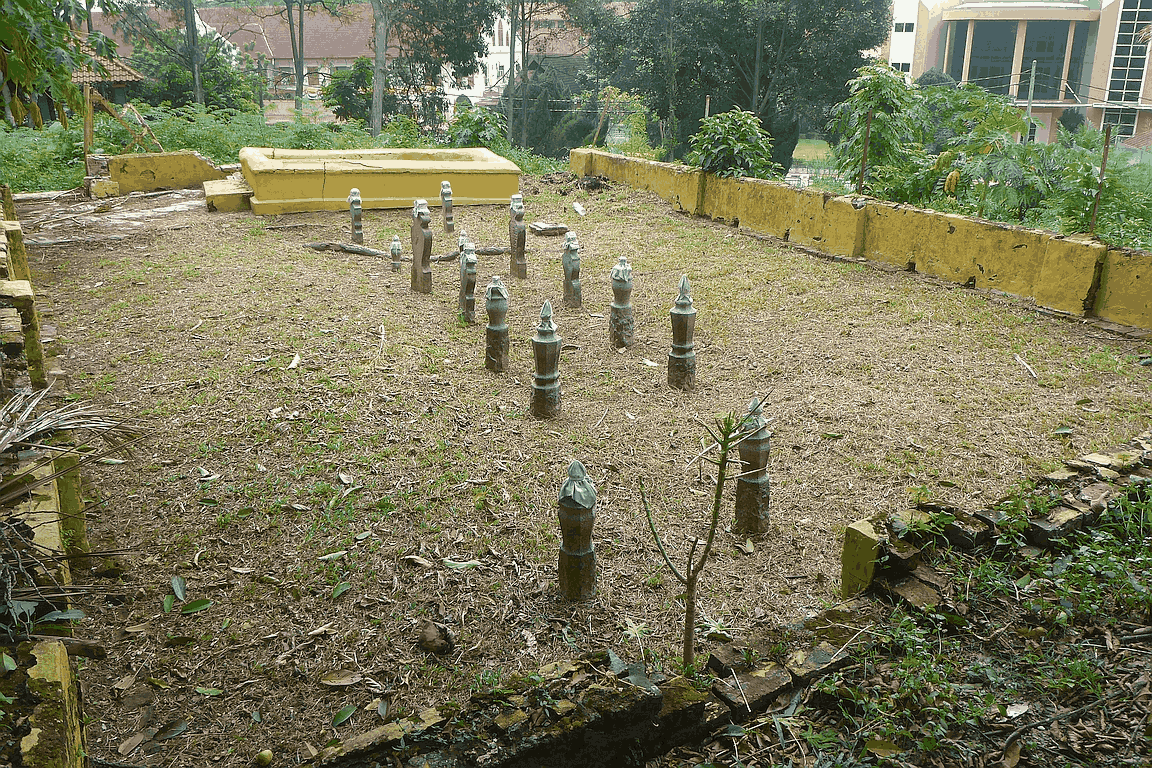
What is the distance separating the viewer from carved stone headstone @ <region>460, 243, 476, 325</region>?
666cm

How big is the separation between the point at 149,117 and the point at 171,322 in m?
14.6

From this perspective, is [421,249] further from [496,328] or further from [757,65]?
[757,65]

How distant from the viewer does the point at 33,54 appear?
373cm

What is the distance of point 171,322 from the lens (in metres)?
6.21

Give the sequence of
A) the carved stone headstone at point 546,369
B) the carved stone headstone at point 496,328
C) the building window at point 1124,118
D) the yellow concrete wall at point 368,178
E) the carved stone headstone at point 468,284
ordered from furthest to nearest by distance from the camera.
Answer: the building window at point 1124,118 < the yellow concrete wall at point 368,178 < the carved stone headstone at point 468,284 < the carved stone headstone at point 496,328 < the carved stone headstone at point 546,369

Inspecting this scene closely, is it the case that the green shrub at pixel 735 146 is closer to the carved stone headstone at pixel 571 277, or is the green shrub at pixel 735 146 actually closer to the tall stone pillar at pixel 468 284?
the carved stone headstone at pixel 571 277

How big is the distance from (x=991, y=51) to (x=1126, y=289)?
3111 centimetres

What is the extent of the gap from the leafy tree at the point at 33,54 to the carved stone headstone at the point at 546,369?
8.75ft

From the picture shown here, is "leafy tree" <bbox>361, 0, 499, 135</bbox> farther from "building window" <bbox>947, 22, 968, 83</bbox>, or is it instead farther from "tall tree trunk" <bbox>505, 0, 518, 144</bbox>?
"building window" <bbox>947, 22, 968, 83</bbox>

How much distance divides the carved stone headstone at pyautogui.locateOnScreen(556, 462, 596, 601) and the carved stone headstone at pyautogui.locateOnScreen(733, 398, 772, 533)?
0.86 metres

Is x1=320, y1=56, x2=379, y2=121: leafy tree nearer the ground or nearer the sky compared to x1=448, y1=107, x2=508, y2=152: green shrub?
nearer the sky

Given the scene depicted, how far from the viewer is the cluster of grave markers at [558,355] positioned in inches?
126

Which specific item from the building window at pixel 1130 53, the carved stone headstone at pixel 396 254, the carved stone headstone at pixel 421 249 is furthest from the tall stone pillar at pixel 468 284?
the building window at pixel 1130 53

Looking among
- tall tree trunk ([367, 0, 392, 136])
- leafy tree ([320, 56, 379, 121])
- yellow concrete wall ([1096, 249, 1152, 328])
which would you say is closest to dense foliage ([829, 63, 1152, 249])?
yellow concrete wall ([1096, 249, 1152, 328])
